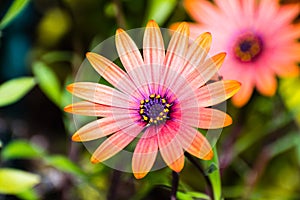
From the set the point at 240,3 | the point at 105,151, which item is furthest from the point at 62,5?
the point at 105,151

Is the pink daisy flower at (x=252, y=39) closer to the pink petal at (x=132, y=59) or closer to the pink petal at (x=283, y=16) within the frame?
the pink petal at (x=283, y=16)

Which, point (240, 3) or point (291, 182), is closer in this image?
point (240, 3)

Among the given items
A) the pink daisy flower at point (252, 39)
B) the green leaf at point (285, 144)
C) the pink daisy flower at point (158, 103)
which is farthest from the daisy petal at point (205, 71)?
the green leaf at point (285, 144)

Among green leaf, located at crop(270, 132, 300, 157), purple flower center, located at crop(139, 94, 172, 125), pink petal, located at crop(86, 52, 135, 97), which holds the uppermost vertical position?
pink petal, located at crop(86, 52, 135, 97)

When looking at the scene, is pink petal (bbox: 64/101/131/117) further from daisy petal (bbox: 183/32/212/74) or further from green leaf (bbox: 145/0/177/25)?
green leaf (bbox: 145/0/177/25)

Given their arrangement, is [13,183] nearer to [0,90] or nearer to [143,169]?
[0,90]

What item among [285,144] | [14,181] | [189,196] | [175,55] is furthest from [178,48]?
[285,144]

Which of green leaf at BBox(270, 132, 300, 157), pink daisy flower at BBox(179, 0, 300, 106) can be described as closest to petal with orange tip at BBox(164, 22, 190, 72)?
pink daisy flower at BBox(179, 0, 300, 106)
